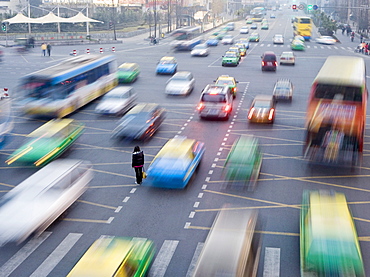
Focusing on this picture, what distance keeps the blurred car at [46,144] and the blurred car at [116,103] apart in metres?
5.86

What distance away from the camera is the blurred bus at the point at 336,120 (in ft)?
66.3

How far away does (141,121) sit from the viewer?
24531 millimetres

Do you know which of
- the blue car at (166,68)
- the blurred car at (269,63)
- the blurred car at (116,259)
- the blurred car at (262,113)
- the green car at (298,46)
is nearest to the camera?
the blurred car at (116,259)

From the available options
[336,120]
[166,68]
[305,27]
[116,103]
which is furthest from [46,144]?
[305,27]

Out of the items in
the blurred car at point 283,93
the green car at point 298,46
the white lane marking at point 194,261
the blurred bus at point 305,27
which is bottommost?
the white lane marking at point 194,261

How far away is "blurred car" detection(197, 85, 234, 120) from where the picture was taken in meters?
27.8

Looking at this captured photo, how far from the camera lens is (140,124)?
24328 mm

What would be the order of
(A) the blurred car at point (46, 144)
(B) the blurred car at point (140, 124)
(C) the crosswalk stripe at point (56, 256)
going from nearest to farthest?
(C) the crosswalk stripe at point (56, 256)
(A) the blurred car at point (46, 144)
(B) the blurred car at point (140, 124)

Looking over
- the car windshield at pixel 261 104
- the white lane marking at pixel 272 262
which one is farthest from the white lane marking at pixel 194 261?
the car windshield at pixel 261 104

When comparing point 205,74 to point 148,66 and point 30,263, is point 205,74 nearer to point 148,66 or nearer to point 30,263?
point 148,66

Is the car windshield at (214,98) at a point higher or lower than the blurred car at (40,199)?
higher

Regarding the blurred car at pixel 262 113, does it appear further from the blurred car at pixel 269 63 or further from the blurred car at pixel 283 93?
the blurred car at pixel 269 63

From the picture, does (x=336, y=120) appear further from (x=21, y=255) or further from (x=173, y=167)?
(x=21, y=255)

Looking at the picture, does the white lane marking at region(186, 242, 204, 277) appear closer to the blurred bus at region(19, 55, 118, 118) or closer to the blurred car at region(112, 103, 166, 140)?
the blurred car at region(112, 103, 166, 140)
